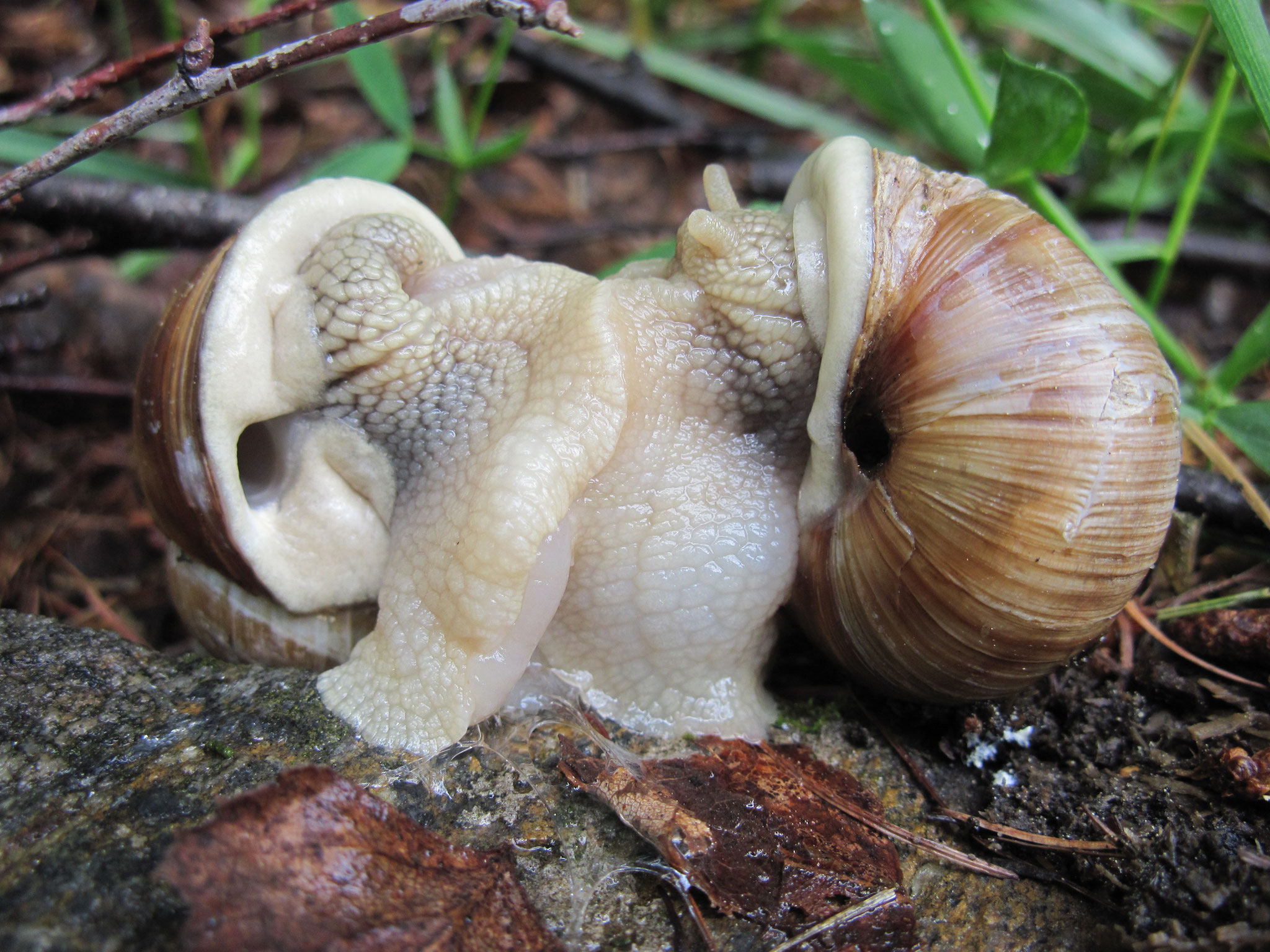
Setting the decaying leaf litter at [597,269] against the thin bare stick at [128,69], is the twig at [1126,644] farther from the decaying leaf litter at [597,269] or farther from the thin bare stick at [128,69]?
the thin bare stick at [128,69]

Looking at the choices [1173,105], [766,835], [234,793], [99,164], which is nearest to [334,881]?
[234,793]

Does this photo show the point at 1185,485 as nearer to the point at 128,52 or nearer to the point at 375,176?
the point at 375,176

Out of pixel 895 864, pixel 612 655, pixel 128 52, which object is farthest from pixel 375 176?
pixel 895 864

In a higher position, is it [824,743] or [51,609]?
[51,609]

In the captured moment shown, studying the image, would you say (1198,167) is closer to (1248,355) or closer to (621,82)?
(1248,355)

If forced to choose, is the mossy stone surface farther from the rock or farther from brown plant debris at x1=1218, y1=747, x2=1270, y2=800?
brown plant debris at x1=1218, y1=747, x2=1270, y2=800

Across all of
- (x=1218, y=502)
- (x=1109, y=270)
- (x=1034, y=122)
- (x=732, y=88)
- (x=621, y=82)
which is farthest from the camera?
A: (x=621, y=82)

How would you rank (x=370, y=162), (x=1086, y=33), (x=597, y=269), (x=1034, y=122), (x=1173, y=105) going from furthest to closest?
(x=597, y=269) < (x=1086, y=33) < (x=370, y=162) < (x=1173, y=105) < (x=1034, y=122)
